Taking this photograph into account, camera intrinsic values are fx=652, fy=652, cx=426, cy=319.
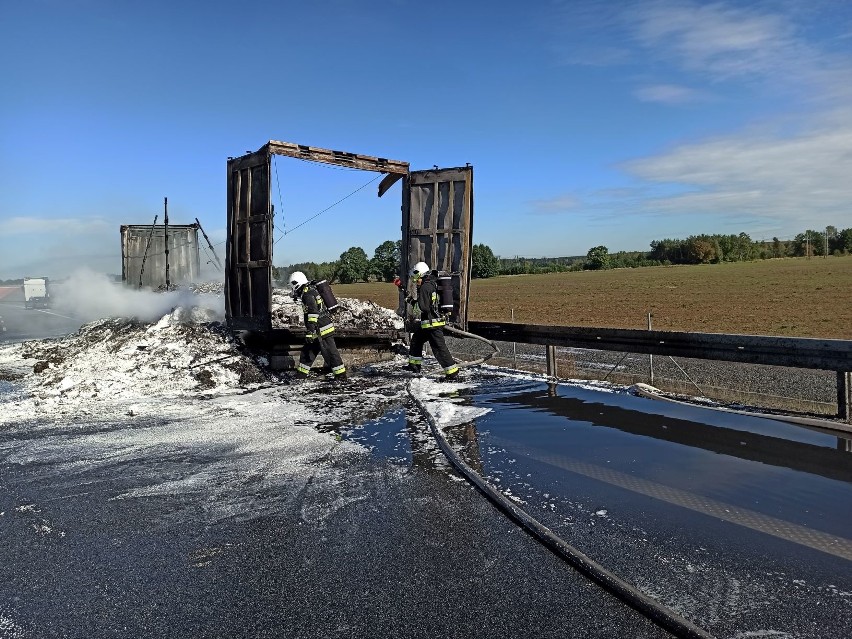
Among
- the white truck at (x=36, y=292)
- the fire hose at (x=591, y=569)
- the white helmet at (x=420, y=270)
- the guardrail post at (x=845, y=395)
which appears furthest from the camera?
the white truck at (x=36, y=292)

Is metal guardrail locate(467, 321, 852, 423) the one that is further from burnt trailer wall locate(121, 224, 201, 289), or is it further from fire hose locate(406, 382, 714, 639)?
burnt trailer wall locate(121, 224, 201, 289)

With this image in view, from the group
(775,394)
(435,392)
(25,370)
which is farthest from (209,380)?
(775,394)

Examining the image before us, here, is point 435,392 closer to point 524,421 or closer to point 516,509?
point 524,421

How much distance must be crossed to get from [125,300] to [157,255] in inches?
165

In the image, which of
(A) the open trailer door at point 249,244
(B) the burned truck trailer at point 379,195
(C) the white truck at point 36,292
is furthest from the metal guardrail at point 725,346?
(C) the white truck at point 36,292

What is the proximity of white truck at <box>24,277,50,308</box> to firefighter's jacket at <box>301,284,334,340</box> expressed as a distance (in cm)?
3706

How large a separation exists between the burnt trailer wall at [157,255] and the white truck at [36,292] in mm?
23986

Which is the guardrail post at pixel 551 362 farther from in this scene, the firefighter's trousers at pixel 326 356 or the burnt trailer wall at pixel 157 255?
the burnt trailer wall at pixel 157 255

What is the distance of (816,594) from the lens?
3.19m

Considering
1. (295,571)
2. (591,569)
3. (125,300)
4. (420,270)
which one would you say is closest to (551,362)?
(420,270)

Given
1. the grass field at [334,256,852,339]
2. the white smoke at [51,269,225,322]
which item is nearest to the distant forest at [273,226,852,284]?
the grass field at [334,256,852,339]

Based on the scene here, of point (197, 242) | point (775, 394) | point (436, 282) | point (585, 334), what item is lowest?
point (775, 394)

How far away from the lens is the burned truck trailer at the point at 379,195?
430 inches

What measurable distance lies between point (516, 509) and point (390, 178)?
30.6 feet
